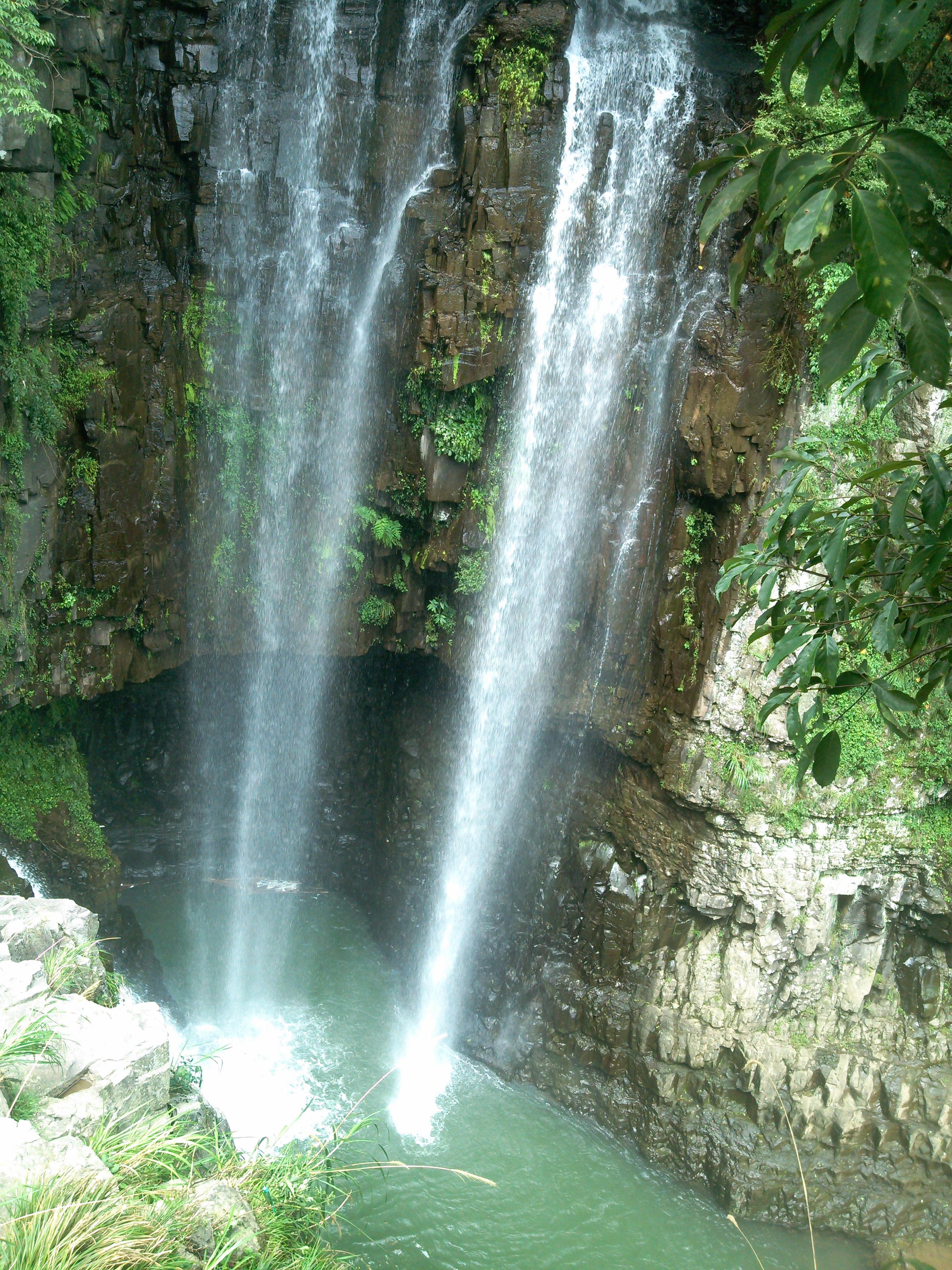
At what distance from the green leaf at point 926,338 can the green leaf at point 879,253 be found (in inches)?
7.2

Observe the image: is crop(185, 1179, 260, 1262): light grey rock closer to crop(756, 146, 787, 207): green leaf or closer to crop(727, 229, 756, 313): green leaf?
crop(727, 229, 756, 313): green leaf

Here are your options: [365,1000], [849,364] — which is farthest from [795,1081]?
[849,364]

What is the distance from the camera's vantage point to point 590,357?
9188 mm

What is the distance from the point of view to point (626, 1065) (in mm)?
9047

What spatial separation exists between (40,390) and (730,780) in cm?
741

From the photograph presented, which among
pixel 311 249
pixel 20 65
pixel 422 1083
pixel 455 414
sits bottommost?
pixel 422 1083

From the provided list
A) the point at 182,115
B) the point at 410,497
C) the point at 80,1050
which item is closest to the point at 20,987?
the point at 80,1050

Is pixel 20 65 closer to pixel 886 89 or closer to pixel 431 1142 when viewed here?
pixel 886 89

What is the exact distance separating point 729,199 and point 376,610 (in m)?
8.97

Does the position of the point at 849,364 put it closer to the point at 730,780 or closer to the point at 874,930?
the point at 730,780

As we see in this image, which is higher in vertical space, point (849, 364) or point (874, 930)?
point (849, 364)

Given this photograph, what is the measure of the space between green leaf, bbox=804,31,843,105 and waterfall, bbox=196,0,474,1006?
28.1ft

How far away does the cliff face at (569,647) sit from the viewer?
27.5 feet

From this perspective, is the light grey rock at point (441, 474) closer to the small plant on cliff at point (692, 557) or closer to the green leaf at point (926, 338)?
the small plant on cliff at point (692, 557)
